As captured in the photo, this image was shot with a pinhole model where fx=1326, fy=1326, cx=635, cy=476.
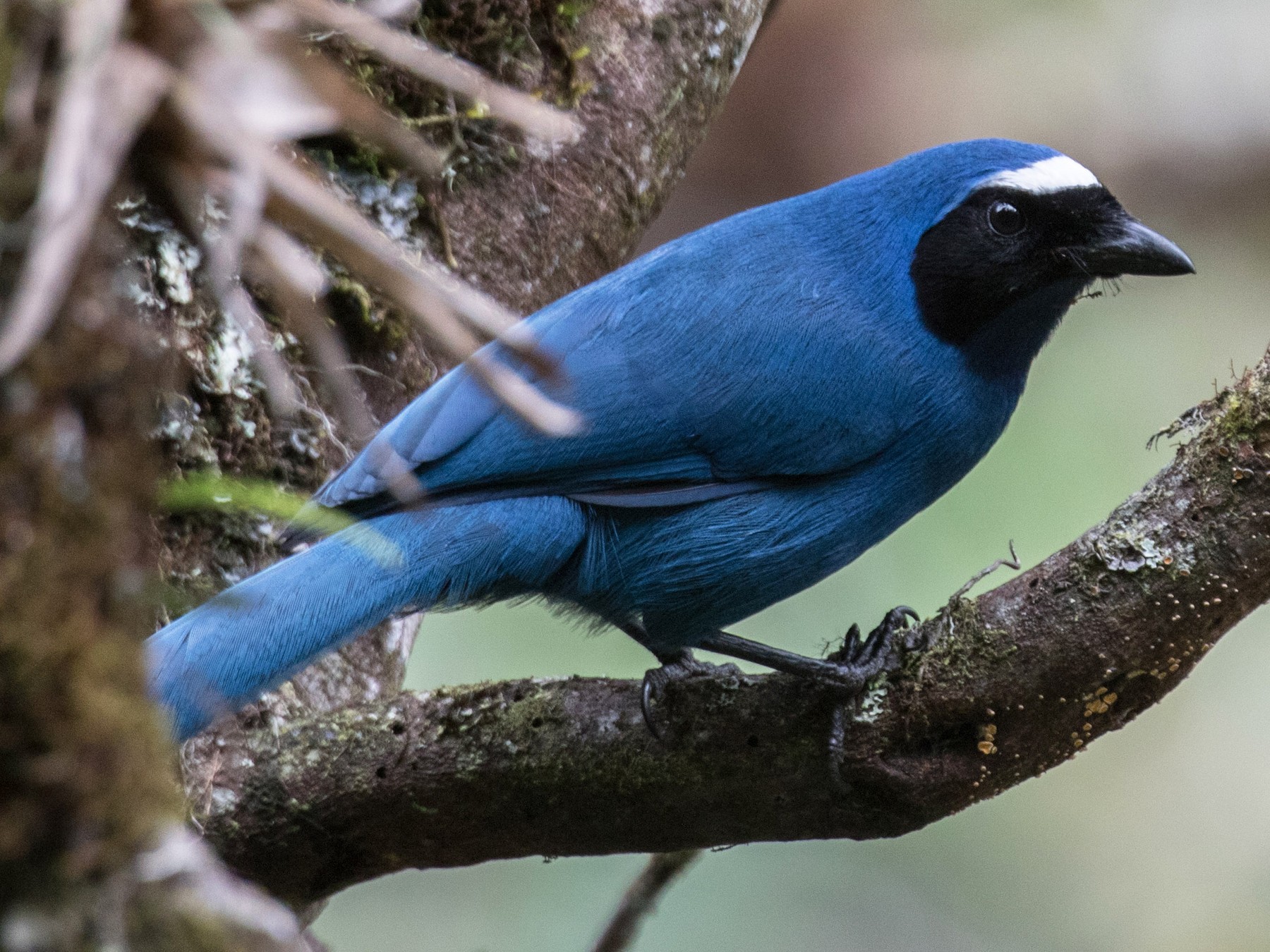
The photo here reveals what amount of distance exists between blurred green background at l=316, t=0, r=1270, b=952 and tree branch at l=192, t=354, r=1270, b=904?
2202 millimetres

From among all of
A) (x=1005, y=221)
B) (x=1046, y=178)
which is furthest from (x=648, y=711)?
(x=1046, y=178)

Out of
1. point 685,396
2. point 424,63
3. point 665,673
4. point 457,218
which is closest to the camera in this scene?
point 424,63

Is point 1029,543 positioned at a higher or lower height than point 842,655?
lower

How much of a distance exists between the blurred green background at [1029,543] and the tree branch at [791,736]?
2.20 m

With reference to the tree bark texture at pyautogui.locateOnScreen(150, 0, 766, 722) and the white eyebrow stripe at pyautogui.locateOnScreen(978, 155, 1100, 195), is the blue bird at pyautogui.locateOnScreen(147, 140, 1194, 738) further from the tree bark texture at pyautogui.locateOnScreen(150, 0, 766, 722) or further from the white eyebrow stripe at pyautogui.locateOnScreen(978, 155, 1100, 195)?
the tree bark texture at pyautogui.locateOnScreen(150, 0, 766, 722)

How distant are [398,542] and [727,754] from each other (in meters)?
0.89

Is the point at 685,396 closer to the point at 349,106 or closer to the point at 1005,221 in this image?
the point at 1005,221

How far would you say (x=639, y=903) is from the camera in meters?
3.09

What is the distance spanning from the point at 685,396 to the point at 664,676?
2.61 ft

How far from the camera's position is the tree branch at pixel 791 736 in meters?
2.42

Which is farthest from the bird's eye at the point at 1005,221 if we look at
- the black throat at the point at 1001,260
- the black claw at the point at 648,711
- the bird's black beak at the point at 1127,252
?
the black claw at the point at 648,711

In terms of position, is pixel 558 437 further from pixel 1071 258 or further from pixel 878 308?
pixel 1071 258

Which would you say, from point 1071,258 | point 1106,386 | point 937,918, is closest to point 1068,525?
point 1106,386

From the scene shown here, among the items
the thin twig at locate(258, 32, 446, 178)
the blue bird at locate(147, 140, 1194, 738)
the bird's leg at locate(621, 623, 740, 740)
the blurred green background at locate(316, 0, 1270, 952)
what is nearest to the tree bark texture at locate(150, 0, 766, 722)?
the blue bird at locate(147, 140, 1194, 738)
